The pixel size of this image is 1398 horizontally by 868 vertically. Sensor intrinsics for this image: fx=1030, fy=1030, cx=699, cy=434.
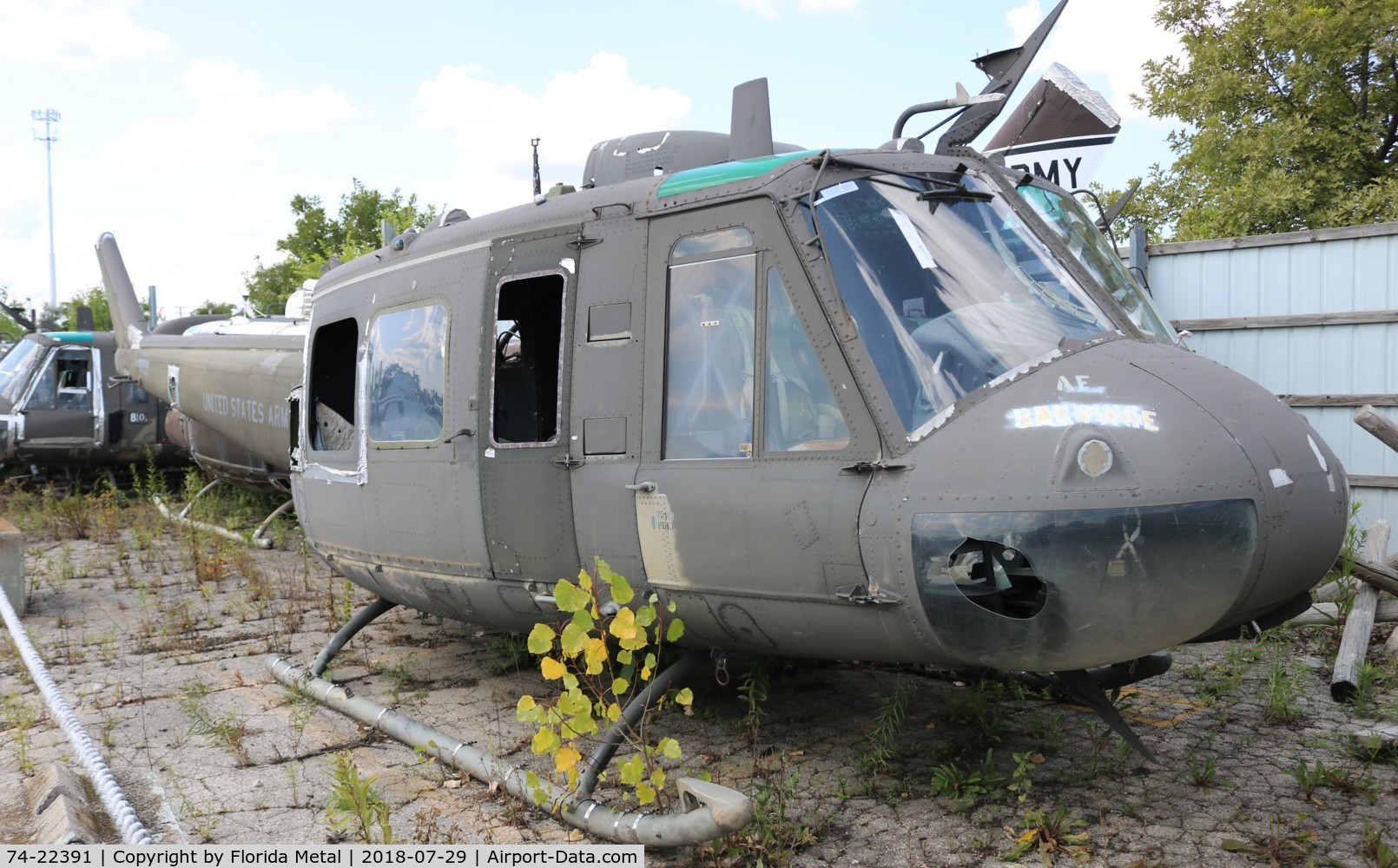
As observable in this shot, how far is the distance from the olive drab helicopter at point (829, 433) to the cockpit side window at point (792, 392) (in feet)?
0.03

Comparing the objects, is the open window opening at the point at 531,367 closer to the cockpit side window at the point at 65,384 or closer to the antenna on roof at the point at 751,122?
the antenna on roof at the point at 751,122

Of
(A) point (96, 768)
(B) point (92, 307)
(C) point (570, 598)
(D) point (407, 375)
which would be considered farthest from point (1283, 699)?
(B) point (92, 307)

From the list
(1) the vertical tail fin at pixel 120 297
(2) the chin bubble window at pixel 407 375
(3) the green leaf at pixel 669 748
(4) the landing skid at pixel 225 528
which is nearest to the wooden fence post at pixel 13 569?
(4) the landing skid at pixel 225 528

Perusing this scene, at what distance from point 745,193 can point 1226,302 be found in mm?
5718

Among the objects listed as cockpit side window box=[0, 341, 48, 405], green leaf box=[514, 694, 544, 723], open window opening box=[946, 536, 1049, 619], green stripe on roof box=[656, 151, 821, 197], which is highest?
green stripe on roof box=[656, 151, 821, 197]

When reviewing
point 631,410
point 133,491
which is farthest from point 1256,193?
point 133,491

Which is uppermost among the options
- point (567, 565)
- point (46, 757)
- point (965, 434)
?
point (965, 434)

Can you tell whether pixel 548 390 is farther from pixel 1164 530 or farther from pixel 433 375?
pixel 1164 530

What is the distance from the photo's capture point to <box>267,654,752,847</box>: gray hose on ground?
328 centimetres

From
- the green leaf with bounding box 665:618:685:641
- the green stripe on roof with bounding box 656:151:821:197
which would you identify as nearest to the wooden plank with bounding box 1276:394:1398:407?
the green stripe on roof with bounding box 656:151:821:197

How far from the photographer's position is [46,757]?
4777 mm

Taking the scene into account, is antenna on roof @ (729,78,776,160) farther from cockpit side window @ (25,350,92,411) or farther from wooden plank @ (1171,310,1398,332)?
cockpit side window @ (25,350,92,411)

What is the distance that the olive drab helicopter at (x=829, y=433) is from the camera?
3008 millimetres

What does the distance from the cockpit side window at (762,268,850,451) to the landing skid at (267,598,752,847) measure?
42.1 inches
